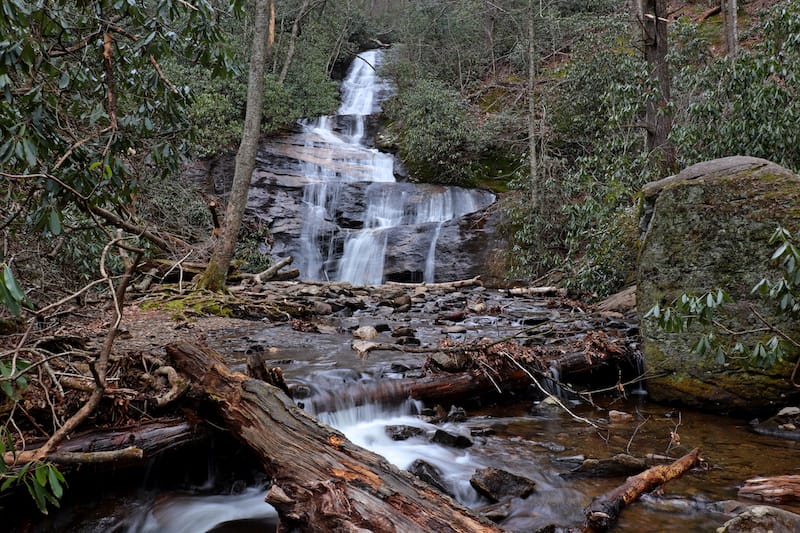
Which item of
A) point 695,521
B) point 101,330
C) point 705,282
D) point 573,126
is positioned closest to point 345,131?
point 573,126

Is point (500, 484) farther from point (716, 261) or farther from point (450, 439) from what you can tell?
point (716, 261)

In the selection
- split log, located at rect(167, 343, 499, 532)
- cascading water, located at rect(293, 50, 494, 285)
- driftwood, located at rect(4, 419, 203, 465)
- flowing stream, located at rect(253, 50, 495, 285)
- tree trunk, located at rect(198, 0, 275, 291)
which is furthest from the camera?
cascading water, located at rect(293, 50, 494, 285)

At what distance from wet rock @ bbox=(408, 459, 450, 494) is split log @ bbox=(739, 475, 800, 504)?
182cm

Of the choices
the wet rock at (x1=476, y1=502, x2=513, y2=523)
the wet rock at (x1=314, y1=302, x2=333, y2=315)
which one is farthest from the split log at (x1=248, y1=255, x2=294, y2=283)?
the wet rock at (x1=476, y1=502, x2=513, y2=523)

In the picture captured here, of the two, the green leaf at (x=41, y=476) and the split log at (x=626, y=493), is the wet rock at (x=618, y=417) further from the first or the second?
the green leaf at (x=41, y=476)

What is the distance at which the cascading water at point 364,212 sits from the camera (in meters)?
15.4

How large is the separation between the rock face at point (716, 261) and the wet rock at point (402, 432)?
232cm

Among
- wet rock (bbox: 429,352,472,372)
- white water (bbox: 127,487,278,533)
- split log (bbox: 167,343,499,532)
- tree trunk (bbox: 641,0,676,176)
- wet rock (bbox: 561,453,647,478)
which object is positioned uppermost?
tree trunk (bbox: 641,0,676,176)

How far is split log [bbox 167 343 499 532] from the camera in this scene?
218cm

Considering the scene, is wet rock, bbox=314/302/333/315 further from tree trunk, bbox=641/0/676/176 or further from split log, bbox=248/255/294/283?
tree trunk, bbox=641/0/676/176

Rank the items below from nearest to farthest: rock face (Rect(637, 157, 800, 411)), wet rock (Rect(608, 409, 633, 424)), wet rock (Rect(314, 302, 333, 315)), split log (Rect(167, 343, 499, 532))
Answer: split log (Rect(167, 343, 499, 532)), rock face (Rect(637, 157, 800, 411)), wet rock (Rect(608, 409, 633, 424)), wet rock (Rect(314, 302, 333, 315))

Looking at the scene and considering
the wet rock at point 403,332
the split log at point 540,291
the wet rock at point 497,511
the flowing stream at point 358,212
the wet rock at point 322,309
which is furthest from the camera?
the flowing stream at point 358,212

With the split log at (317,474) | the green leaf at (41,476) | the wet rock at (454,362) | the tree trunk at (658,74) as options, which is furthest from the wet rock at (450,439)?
the tree trunk at (658,74)

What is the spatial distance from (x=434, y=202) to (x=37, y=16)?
1432cm
